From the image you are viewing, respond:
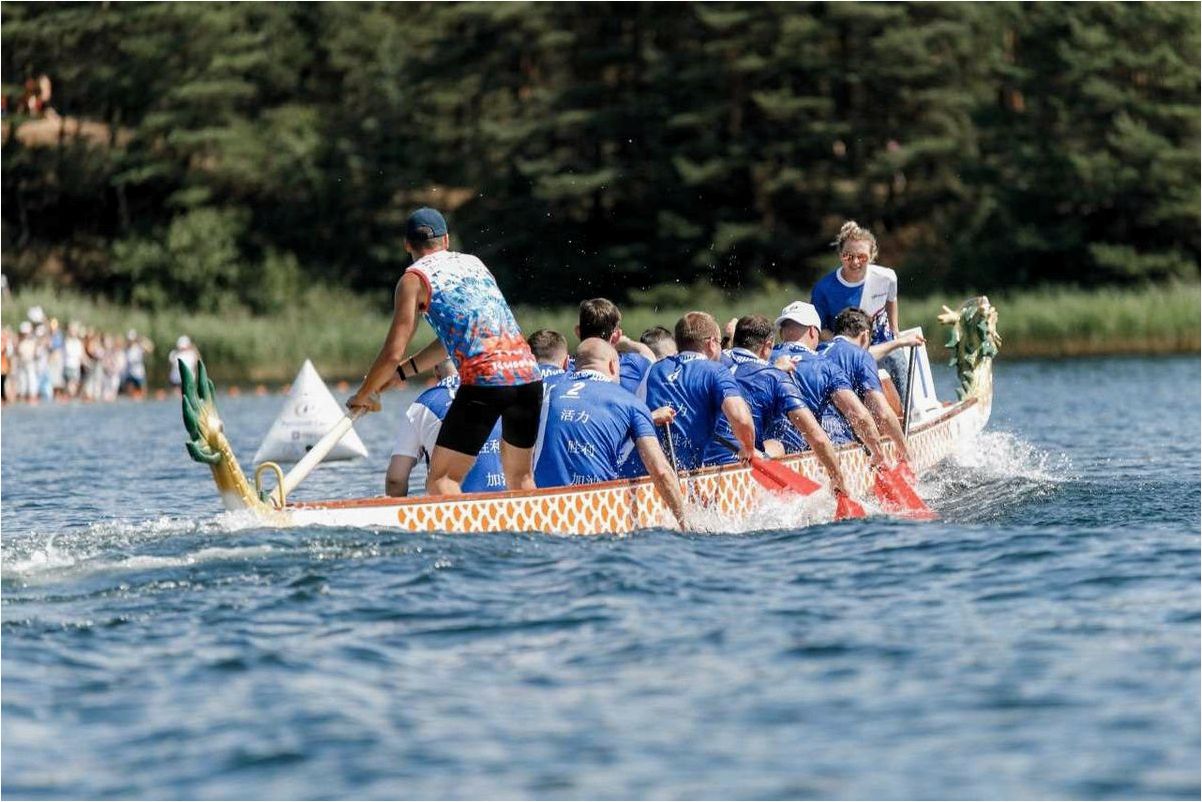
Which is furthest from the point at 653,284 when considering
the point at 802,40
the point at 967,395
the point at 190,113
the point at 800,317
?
the point at 800,317

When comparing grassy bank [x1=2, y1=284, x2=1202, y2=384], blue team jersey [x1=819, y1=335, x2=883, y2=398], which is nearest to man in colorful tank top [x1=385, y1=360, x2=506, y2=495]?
blue team jersey [x1=819, y1=335, x2=883, y2=398]

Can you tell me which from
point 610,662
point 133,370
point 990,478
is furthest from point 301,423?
point 133,370

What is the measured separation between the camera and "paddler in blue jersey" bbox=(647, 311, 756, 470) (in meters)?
11.5

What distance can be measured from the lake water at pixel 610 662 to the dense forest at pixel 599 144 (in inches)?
1572

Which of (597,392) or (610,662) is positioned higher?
(597,392)

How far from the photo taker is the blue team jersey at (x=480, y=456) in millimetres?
11062

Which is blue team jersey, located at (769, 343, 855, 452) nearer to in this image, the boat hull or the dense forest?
the boat hull

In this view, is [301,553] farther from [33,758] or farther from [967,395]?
[967,395]

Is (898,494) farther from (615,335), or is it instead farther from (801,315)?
(615,335)

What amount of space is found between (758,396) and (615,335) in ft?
3.87

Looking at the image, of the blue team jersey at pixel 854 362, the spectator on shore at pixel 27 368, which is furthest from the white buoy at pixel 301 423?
the spectator on shore at pixel 27 368

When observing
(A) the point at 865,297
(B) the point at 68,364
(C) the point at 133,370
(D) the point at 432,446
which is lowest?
(D) the point at 432,446

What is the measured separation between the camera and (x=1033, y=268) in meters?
51.8

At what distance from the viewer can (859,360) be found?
12.8 meters
